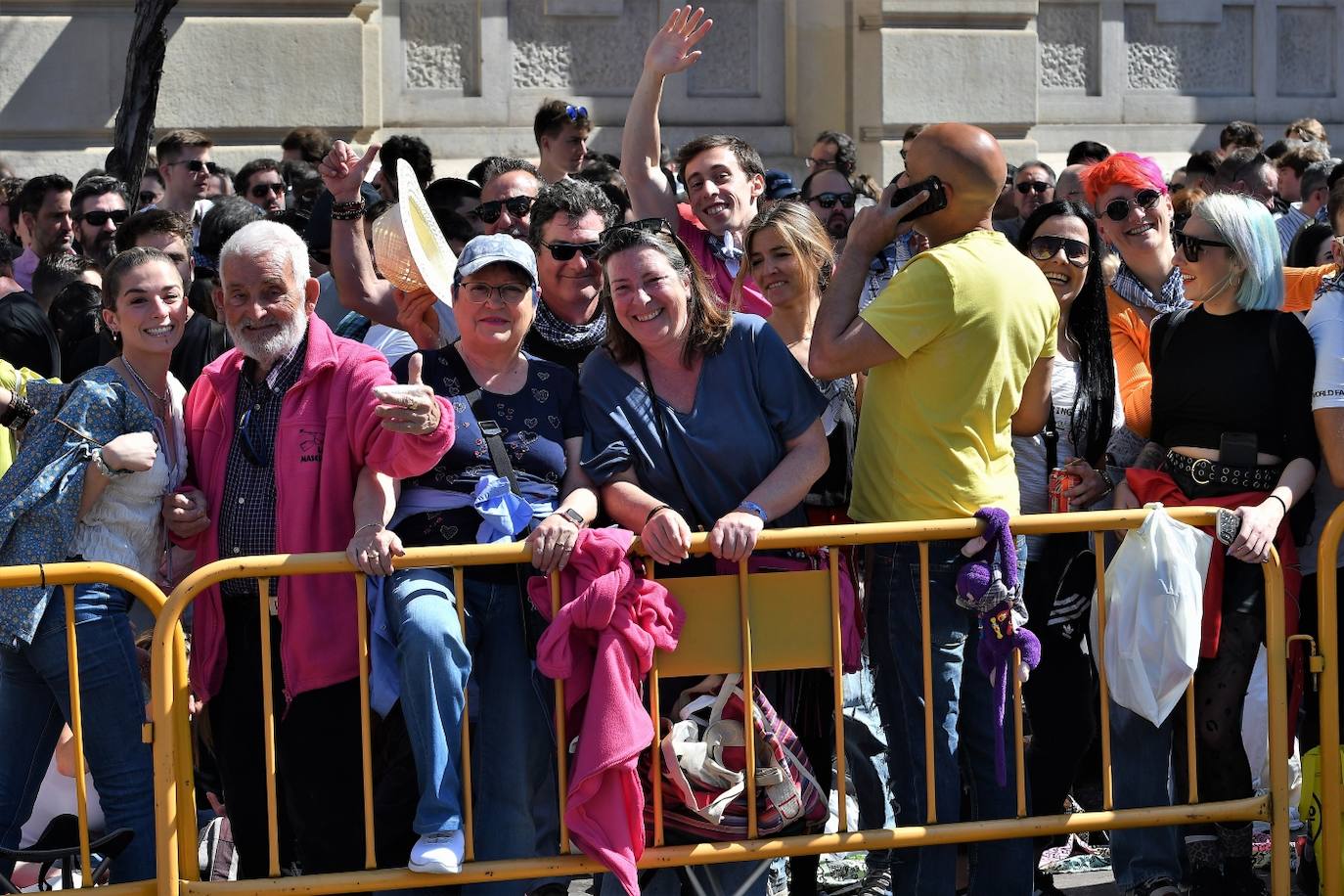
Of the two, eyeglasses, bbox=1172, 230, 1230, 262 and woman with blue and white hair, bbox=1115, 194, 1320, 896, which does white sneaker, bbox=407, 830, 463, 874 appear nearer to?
woman with blue and white hair, bbox=1115, 194, 1320, 896

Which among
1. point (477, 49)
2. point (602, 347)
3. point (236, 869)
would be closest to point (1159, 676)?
point (602, 347)

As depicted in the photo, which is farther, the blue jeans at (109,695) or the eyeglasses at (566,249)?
the eyeglasses at (566,249)

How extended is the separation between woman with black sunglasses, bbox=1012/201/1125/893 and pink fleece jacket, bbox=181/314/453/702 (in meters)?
1.91

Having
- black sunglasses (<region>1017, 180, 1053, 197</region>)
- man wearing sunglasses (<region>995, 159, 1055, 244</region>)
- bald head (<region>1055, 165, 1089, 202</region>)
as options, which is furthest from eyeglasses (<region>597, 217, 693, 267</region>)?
black sunglasses (<region>1017, 180, 1053, 197</region>)

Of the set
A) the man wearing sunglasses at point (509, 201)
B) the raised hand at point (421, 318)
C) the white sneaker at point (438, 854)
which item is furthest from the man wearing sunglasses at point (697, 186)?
the white sneaker at point (438, 854)

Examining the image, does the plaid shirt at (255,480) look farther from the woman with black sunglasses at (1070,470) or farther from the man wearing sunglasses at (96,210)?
the man wearing sunglasses at (96,210)

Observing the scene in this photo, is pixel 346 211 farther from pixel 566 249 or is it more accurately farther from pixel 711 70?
pixel 711 70

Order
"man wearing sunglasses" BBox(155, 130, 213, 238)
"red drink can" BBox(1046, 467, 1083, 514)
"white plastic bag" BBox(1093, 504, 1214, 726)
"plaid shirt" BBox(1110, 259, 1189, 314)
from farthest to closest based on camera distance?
"man wearing sunglasses" BBox(155, 130, 213, 238) < "plaid shirt" BBox(1110, 259, 1189, 314) < "red drink can" BBox(1046, 467, 1083, 514) < "white plastic bag" BBox(1093, 504, 1214, 726)

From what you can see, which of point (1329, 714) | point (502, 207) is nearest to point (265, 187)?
point (502, 207)

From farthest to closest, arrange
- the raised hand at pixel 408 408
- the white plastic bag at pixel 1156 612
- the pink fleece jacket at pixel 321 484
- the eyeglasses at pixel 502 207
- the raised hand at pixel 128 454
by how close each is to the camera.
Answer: the eyeglasses at pixel 502 207
the white plastic bag at pixel 1156 612
the raised hand at pixel 128 454
the pink fleece jacket at pixel 321 484
the raised hand at pixel 408 408

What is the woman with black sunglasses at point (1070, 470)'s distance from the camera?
5.20 meters

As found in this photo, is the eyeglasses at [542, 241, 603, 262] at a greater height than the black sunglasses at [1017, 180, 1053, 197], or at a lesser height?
lesser

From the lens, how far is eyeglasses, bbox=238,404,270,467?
4.66m

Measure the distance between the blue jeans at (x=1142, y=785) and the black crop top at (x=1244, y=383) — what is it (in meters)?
0.83
